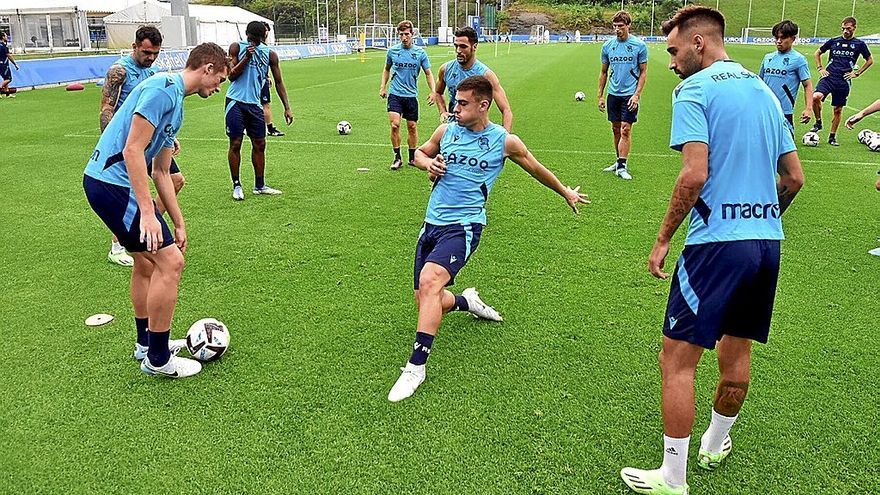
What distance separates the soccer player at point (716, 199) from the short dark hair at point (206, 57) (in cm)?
275

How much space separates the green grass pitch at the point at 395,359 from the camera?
3.71 metres

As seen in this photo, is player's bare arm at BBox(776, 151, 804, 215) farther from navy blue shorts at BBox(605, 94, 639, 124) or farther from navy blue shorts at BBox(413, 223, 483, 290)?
navy blue shorts at BBox(605, 94, 639, 124)

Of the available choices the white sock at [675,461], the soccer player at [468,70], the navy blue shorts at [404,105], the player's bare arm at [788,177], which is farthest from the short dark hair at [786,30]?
the white sock at [675,461]

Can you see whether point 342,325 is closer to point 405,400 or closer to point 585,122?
point 405,400

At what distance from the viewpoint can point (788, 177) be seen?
11.0 ft

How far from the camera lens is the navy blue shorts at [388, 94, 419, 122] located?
1127cm

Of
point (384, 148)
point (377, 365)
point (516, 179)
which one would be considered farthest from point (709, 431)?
point (384, 148)

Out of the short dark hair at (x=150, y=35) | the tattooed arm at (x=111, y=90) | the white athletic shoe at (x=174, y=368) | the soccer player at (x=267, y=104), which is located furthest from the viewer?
the soccer player at (x=267, y=104)

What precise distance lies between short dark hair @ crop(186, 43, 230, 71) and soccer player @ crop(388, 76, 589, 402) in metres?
1.54

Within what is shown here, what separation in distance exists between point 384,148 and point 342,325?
8434 millimetres

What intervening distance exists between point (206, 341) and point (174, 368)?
11.9 inches

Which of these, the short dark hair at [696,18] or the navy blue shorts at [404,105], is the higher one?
the short dark hair at [696,18]

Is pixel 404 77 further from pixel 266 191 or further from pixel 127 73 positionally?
pixel 127 73

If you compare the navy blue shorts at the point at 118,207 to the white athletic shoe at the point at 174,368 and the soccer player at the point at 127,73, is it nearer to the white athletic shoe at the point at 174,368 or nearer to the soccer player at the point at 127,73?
the white athletic shoe at the point at 174,368
